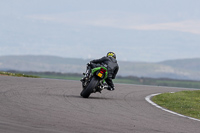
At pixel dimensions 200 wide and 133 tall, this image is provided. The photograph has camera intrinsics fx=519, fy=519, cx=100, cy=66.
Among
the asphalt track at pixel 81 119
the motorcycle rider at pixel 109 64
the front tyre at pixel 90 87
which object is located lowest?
the asphalt track at pixel 81 119

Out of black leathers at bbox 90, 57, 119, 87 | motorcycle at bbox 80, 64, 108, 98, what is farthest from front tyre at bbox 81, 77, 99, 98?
black leathers at bbox 90, 57, 119, 87

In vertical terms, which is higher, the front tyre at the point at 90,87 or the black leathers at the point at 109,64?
the black leathers at the point at 109,64

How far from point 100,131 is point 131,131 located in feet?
2.20

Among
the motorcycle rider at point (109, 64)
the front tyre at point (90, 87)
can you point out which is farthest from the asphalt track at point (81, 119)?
the motorcycle rider at point (109, 64)

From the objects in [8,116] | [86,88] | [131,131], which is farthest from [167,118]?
[86,88]

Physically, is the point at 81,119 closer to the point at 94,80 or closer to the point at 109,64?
the point at 94,80

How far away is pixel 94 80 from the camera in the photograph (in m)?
18.0

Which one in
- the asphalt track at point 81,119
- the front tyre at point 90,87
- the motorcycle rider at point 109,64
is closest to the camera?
the asphalt track at point 81,119

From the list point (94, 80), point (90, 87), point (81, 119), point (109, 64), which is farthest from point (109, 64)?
point (81, 119)

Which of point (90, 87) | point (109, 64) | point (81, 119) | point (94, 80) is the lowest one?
point (81, 119)

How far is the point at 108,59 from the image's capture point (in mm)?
18766

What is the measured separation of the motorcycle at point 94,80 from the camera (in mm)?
17859

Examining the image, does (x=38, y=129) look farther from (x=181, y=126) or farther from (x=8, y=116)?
(x=181, y=126)

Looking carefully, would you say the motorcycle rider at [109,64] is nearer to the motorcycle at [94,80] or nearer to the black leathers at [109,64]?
the black leathers at [109,64]
